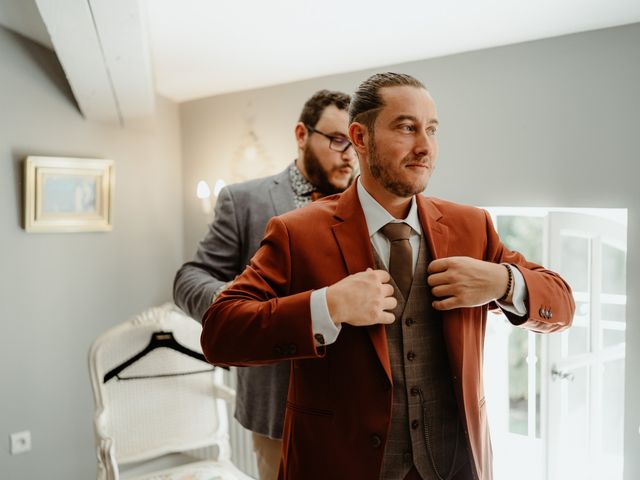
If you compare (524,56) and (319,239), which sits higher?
(524,56)

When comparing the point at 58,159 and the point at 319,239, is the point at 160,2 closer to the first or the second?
the point at 58,159

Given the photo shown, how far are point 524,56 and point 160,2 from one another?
157 centimetres

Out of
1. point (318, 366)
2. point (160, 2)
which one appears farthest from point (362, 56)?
point (318, 366)

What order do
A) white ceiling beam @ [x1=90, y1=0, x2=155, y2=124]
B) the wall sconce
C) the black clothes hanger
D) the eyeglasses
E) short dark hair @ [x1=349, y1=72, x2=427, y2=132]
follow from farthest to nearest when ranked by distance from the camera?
the wall sconce → the black clothes hanger → white ceiling beam @ [x1=90, y1=0, x2=155, y2=124] → the eyeglasses → short dark hair @ [x1=349, y1=72, x2=427, y2=132]

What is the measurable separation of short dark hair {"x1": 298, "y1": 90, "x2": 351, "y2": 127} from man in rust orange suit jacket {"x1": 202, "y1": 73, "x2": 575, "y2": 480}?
1.77 ft

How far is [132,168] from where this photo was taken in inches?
133

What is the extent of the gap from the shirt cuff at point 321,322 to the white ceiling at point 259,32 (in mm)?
1430

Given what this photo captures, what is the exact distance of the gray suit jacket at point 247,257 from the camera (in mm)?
1541

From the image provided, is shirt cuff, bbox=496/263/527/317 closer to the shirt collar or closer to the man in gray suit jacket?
the shirt collar

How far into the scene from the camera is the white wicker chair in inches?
86.3

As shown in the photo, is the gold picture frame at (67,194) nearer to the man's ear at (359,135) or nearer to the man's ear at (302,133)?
the man's ear at (302,133)

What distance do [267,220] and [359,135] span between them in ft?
2.09

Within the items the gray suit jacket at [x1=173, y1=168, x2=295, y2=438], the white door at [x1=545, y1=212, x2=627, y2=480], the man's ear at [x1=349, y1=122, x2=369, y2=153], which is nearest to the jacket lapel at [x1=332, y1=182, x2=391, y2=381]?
the man's ear at [x1=349, y1=122, x2=369, y2=153]

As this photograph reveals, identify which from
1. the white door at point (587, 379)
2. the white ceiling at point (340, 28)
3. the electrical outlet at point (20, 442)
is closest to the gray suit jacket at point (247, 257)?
→ the white ceiling at point (340, 28)
